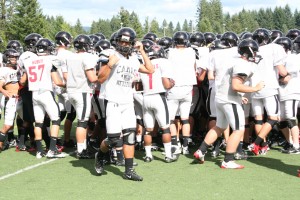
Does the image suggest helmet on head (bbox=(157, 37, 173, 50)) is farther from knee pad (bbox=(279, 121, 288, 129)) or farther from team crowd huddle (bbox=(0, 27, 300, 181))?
knee pad (bbox=(279, 121, 288, 129))

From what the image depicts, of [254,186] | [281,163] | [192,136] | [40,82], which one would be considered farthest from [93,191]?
[192,136]

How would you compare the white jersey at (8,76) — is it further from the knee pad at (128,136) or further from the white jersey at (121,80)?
the knee pad at (128,136)

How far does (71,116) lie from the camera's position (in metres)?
9.30

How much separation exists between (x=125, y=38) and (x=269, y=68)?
3336 millimetres

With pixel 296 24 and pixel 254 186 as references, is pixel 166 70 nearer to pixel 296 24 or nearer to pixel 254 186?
pixel 254 186

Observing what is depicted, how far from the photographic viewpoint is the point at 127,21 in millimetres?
71375

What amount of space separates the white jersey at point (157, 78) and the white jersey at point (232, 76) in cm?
100

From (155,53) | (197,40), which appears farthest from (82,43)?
(197,40)

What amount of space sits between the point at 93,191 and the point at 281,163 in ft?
11.7

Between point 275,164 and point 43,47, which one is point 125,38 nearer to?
point 43,47

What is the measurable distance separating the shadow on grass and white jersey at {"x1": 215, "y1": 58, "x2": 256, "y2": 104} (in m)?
1.27

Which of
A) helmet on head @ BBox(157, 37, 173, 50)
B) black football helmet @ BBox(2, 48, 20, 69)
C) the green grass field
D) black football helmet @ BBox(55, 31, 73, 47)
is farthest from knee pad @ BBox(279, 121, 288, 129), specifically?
black football helmet @ BBox(2, 48, 20, 69)

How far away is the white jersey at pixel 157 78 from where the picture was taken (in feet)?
25.3

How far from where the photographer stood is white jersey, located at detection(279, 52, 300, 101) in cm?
846
